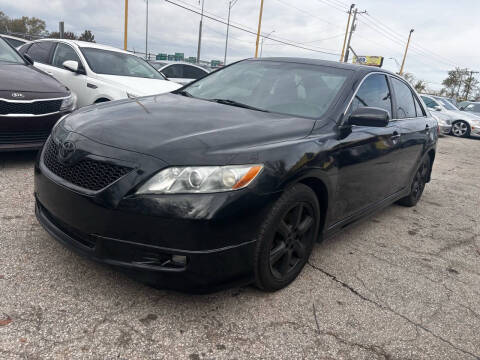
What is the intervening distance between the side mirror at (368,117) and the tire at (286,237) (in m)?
0.74

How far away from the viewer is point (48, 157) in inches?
101

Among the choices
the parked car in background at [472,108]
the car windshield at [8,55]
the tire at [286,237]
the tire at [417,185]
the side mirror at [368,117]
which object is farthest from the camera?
the parked car in background at [472,108]

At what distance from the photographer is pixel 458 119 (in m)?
16.5

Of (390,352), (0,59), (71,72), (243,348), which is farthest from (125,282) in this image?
(71,72)

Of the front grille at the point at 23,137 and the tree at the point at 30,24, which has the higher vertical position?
the tree at the point at 30,24

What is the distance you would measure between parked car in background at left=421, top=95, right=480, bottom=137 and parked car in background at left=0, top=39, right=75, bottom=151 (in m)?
14.9

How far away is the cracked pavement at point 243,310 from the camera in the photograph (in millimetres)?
2025

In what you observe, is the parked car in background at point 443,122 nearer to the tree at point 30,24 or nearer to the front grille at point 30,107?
the front grille at point 30,107

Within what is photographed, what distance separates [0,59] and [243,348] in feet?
17.1

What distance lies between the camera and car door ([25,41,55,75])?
7.33 metres

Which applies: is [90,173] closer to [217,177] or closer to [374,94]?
[217,177]

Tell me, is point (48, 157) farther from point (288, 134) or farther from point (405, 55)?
point (405, 55)

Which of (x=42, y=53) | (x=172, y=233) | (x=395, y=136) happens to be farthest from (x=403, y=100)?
(x=42, y=53)

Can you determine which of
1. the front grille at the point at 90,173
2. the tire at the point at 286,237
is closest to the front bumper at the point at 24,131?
the front grille at the point at 90,173
